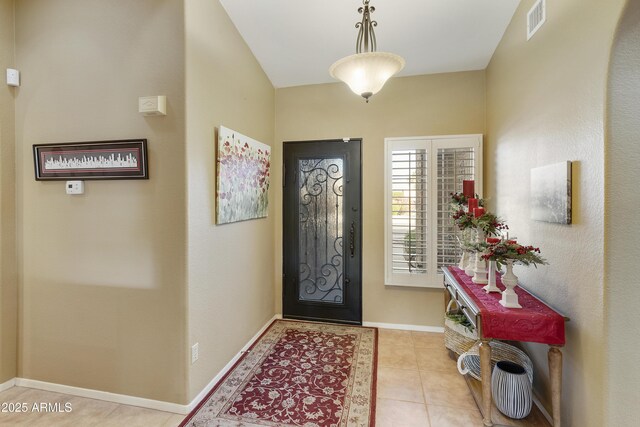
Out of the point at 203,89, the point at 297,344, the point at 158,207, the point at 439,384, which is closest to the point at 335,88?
the point at 203,89

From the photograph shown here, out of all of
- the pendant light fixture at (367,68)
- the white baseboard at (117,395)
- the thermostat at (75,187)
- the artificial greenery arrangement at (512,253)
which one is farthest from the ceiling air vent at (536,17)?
the white baseboard at (117,395)

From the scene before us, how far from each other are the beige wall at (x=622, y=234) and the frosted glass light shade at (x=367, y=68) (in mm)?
1032

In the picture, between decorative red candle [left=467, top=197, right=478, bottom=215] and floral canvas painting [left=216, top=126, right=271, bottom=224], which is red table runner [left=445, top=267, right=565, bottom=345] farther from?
floral canvas painting [left=216, top=126, right=271, bottom=224]

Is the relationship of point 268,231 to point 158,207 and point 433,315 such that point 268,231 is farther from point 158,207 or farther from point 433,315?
point 433,315

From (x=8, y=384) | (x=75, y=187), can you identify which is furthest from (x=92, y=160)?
(x=8, y=384)

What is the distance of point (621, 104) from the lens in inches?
54.6

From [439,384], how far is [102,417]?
2.45m

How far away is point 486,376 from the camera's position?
6.00ft

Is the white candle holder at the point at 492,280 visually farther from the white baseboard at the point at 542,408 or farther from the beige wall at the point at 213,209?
the beige wall at the point at 213,209

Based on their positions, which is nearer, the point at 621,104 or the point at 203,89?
the point at 621,104

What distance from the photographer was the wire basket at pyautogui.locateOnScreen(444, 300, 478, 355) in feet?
8.13

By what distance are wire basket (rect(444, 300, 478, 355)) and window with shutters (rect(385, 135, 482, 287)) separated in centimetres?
64

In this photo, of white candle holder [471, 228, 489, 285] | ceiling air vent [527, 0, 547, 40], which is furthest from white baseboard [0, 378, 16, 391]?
ceiling air vent [527, 0, 547, 40]

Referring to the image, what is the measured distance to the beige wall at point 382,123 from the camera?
3215 mm
